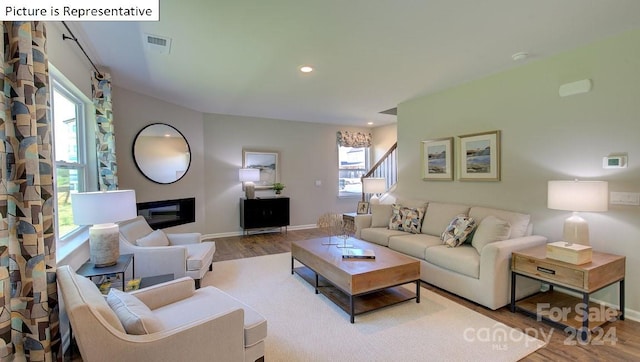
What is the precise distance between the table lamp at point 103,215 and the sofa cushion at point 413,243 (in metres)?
3.06

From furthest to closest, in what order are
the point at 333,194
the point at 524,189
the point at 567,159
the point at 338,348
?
the point at 333,194 → the point at 524,189 → the point at 567,159 → the point at 338,348

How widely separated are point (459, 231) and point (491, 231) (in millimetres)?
380

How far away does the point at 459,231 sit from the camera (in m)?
3.43

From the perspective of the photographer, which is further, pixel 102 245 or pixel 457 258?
pixel 457 258

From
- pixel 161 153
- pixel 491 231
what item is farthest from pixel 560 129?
pixel 161 153

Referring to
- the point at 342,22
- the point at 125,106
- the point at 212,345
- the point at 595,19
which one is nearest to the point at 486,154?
the point at 595,19

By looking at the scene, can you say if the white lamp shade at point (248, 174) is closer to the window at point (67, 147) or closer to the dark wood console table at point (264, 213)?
the dark wood console table at point (264, 213)

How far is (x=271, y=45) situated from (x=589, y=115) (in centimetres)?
325

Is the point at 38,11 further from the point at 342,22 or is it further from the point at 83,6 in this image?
the point at 342,22

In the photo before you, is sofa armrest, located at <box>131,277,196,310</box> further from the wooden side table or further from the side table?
the wooden side table

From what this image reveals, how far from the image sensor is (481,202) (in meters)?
3.88

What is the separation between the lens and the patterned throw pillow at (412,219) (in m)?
4.20

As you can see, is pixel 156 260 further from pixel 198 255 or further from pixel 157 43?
pixel 157 43

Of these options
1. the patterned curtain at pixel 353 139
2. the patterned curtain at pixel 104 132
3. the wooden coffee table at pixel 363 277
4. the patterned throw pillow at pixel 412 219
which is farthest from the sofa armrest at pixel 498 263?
the patterned curtain at pixel 353 139
